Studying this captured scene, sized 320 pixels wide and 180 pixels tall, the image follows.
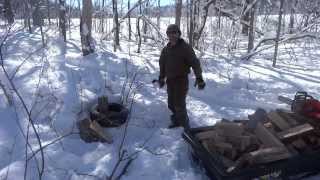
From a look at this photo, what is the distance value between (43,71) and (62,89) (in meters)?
1.02

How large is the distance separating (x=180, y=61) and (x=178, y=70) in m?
0.14

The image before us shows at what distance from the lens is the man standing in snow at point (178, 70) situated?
6.03m

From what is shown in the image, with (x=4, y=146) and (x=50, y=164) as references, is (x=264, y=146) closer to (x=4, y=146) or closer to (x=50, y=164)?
(x=50, y=164)

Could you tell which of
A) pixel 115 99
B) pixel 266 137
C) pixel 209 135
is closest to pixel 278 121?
pixel 266 137

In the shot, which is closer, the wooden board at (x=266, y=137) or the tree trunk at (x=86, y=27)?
the wooden board at (x=266, y=137)

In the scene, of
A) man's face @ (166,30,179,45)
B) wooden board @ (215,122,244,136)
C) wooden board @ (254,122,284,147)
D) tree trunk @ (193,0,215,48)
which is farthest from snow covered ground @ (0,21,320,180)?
tree trunk @ (193,0,215,48)

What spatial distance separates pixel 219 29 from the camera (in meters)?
A: 16.2

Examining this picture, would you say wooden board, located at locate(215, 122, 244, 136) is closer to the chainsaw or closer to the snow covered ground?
the snow covered ground

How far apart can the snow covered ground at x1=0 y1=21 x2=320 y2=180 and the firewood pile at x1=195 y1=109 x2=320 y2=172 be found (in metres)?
0.51

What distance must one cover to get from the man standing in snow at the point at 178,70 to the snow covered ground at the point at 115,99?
12.8 inches

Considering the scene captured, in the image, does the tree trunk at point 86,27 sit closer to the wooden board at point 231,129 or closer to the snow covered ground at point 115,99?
the snow covered ground at point 115,99

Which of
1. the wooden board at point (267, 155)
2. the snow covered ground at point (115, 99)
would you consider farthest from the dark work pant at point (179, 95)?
the wooden board at point (267, 155)

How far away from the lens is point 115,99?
275 inches

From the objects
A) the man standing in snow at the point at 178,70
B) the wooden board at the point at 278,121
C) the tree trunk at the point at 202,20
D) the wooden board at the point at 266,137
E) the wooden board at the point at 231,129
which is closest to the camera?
the wooden board at the point at 266,137
